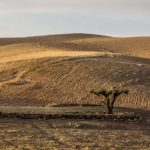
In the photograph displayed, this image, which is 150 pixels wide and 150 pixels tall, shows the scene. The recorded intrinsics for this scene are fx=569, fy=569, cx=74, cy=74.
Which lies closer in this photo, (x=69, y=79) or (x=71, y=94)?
(x=71, y=94)

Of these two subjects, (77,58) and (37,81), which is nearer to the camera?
(37,81)

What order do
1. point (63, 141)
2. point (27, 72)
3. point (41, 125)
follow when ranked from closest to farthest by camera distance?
point (63, 141)
point (41, 125)
point (27, 72)

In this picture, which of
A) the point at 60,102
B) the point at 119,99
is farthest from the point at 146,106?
the point at 60,102

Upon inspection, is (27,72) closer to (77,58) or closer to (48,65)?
(48,65)

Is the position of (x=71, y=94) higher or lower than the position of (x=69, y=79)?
lower

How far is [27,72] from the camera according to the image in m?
70.1

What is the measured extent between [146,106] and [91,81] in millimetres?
12611

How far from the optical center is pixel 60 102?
5612 centimetres

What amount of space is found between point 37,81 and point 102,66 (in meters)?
9.71

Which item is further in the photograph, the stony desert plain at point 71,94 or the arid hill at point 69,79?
the arid hill at point 69,79

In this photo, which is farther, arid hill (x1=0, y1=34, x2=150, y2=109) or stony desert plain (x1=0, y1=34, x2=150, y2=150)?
arid hill (x1=0, y1=34, x2=150, y2=109)

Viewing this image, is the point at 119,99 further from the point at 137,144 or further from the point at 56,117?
the point at 137,144

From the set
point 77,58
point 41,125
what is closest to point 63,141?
point 41,125

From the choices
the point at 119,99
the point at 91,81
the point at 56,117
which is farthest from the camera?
the point at 91,81
